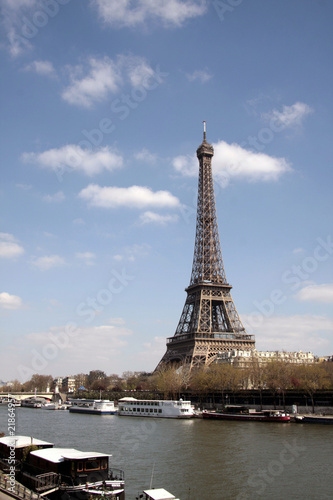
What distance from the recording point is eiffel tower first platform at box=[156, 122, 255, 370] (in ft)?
335

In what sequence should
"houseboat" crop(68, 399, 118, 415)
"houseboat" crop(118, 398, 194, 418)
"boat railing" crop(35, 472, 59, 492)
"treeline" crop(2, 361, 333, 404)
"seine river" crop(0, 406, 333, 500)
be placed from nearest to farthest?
1. "boat railing" crop(35, 472, 59, 492)
2. "seine river" crop(0, 406, 333, 500)
3. "houseboat" crop(118, 398, 194, 418)
4. "treeline" crop(2, 361, 333, 404)
5. "houseboat" crop(68, 399, 118, 415)

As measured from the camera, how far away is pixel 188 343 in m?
104

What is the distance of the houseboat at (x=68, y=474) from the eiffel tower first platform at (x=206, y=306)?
73476mm

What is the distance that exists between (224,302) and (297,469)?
7750 centimetres

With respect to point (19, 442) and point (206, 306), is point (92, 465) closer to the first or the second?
point (19, 442)

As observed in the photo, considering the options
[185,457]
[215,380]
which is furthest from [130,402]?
[185,457]

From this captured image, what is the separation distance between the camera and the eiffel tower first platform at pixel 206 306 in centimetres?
10219

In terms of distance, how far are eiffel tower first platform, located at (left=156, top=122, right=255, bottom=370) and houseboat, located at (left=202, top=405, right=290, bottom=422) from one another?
2826cm

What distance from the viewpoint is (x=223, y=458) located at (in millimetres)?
35188

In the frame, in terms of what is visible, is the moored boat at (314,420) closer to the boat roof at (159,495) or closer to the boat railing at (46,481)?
the boat roof at (159,495)

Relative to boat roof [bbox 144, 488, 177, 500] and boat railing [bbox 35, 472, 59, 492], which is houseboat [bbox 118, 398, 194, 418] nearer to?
boat railing [bbox 35, 472, 59, 492]

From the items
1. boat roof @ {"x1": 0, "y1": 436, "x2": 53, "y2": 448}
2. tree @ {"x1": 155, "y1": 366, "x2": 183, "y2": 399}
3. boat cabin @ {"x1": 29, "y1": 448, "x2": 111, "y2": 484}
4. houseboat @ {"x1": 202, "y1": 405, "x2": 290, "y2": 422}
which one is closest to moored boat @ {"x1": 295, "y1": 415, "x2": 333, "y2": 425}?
houseboat @ {"x1": 202, "y1": 405, "x2": 290, "y2": 422}

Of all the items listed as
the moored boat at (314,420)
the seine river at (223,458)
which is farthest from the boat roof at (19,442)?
the moored boat at (314,420)

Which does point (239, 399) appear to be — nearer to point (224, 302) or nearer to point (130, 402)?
point (130, 402)
